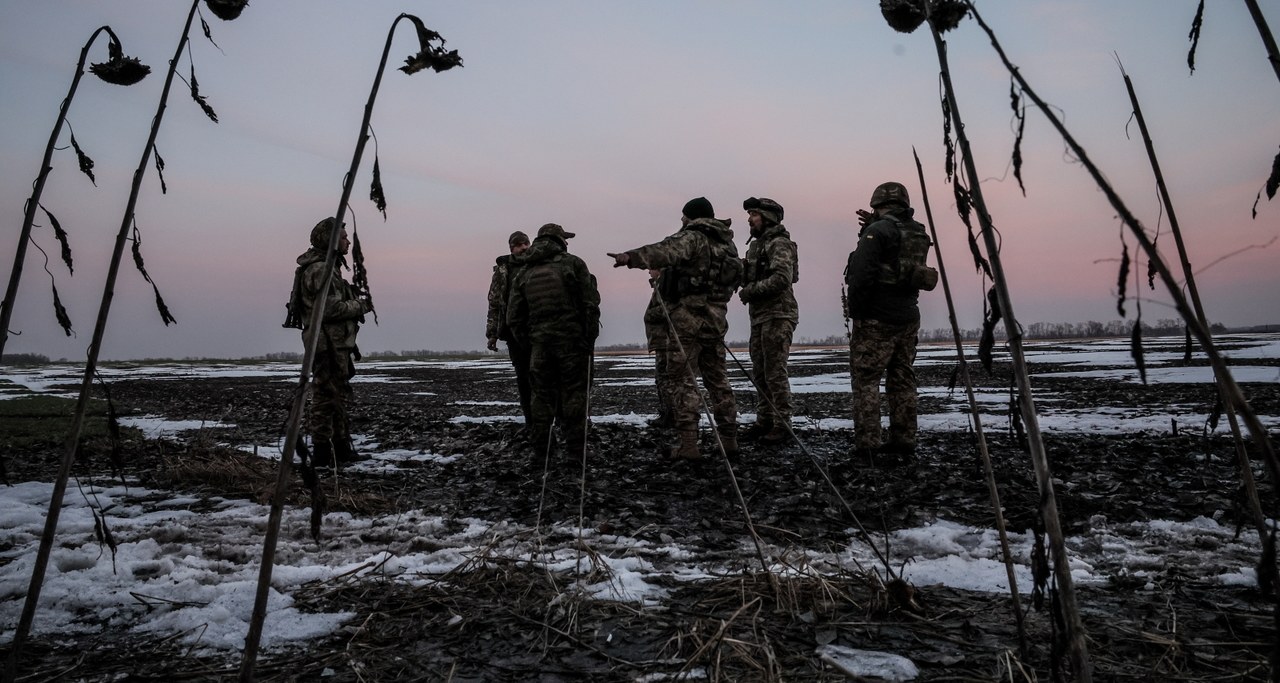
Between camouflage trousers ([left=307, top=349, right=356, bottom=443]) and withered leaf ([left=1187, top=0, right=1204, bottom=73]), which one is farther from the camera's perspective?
camouflage trousers ([left=307, top=349, right=356, bottom=443])

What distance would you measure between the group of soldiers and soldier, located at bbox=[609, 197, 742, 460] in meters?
0.01

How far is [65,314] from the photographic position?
164cm

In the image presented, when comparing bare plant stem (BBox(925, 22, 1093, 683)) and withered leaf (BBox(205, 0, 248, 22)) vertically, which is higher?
withered leaf (BBox(205, 0, 248, 22))

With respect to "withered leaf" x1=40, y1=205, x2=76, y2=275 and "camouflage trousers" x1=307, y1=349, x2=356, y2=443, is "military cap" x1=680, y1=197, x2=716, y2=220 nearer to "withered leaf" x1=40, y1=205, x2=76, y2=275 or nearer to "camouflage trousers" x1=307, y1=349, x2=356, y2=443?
"camouflage trousers" x1=307, y1=349, x2=356, y2=443

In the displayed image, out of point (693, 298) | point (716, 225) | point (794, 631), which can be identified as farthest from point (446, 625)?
point (716, 225)

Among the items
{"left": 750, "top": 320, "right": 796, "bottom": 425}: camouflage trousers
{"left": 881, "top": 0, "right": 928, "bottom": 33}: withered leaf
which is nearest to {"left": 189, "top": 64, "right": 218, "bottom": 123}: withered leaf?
{"left": 881, "top": 0, "right": 928, "bottom": 33}: withered leaf

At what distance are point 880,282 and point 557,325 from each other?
337 centimetres

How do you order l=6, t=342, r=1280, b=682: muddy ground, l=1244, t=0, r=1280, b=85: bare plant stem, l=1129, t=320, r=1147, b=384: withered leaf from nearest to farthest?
l=1129, t=320, r=1147, b=384: withered leaf → l=1244, t=0, r=1280, b=85: bare plant stem → l=6, t=342, r=1280, b=682: muddy ground

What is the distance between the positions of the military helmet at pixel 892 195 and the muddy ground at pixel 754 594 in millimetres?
2469

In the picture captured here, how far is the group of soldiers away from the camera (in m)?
6.42

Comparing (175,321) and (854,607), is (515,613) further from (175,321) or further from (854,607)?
(175,321)

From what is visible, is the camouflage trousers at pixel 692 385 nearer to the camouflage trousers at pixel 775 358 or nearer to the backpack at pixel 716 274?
the backpack at pixel 716 274

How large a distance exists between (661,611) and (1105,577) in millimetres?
2163

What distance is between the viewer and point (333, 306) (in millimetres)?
6734
